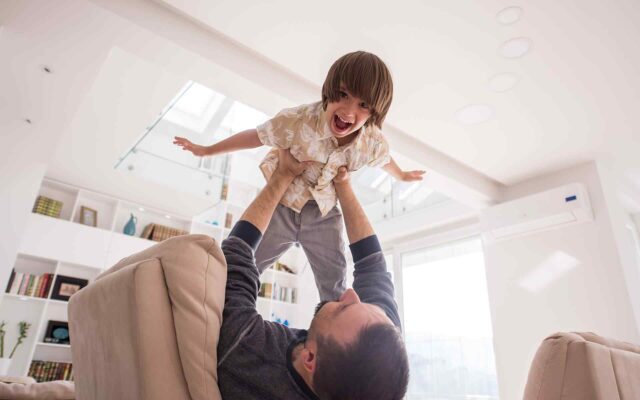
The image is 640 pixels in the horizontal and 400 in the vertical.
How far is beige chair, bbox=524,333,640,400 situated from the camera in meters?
0.80

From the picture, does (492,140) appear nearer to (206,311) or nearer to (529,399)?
(529,399)

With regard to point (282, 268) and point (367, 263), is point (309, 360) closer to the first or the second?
point (367, 263)

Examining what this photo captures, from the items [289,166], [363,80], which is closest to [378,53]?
[363,80]

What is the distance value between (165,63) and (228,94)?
17.8 inches

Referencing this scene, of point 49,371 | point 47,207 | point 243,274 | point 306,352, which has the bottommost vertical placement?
point 49,371

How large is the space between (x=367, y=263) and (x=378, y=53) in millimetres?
1838

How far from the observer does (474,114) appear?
3105mm

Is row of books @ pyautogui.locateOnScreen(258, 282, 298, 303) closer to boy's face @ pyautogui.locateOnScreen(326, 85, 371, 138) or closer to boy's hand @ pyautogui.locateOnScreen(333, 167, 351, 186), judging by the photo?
boy's hand @ pyautogui.locateOnScreen(333, 167, 351, 186)

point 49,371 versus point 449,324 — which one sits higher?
point 449,324

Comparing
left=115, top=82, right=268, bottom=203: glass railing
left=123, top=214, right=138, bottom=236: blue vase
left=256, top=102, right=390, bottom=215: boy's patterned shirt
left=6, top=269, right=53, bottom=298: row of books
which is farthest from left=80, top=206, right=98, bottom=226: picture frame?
left=256, top=102, right=390, bottom=215: boy's patterned shirt

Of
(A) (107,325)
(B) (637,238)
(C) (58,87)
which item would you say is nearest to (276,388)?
(A) (107,325)

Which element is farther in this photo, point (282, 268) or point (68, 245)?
point (282, 268)

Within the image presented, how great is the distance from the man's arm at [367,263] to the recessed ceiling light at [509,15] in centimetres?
163

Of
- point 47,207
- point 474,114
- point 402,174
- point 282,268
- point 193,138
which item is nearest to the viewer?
point 402,174
